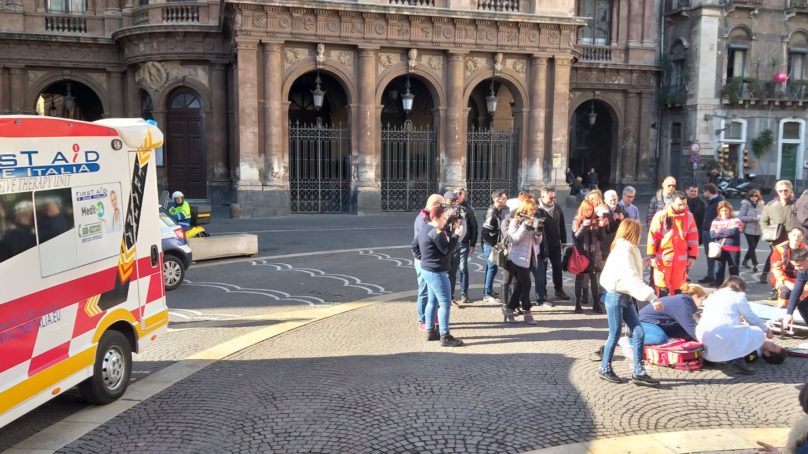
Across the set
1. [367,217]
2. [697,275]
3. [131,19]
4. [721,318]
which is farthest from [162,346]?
[131,19]

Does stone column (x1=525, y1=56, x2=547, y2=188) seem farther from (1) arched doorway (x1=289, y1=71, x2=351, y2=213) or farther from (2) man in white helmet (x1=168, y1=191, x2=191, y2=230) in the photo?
(2) man in white helmet (x1=168, y1=191, x2=191, y2=230)

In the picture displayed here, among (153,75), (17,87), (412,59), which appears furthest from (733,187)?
(17,87)

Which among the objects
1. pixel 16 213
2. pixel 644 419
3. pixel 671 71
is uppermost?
pixel 671 71

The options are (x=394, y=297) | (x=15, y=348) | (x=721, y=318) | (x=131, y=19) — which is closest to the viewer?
(x=15, y=348)

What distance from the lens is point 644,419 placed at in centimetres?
580

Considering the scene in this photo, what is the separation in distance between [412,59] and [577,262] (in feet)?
50.3

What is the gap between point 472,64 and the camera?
2416cm

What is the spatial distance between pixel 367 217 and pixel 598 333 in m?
14.7

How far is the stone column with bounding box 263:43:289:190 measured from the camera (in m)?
21.9

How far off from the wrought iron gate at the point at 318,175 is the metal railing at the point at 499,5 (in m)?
6.30

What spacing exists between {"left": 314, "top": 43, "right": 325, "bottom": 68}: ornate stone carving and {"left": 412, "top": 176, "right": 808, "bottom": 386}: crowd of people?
13.5 metres

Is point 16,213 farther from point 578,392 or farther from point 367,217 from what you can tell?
point 367,217

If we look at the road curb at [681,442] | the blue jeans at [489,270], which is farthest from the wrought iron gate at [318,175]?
the road curb at [681,442]

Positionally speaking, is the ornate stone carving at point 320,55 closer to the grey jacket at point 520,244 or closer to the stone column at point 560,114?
the stone column at point 560,114
